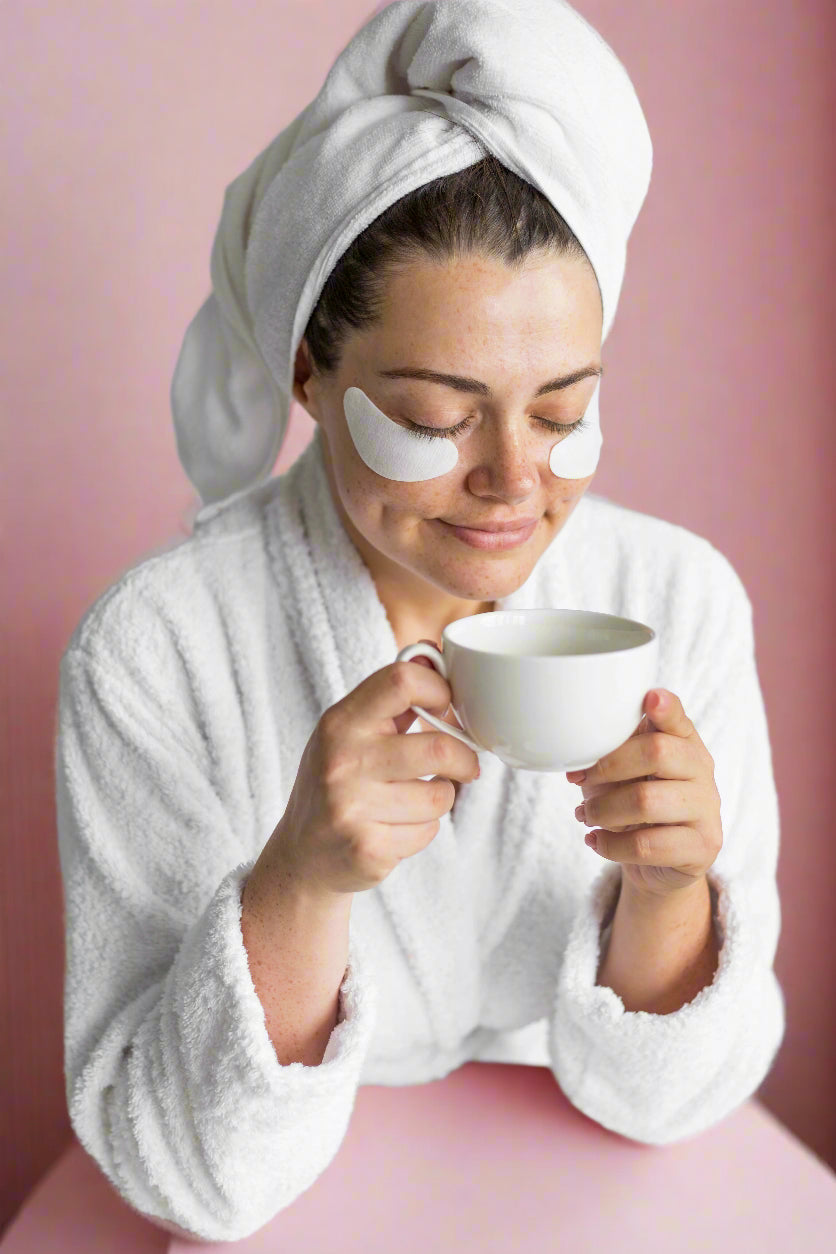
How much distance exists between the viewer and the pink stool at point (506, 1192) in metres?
1.04

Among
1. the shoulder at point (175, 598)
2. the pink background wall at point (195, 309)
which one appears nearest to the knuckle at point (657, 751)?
the shoulder at point (175, 598)

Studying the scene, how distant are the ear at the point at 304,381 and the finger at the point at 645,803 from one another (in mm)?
501

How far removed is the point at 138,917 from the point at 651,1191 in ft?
1.75

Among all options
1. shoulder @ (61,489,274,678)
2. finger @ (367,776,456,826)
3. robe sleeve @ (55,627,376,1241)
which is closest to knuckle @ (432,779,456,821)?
finger @ (367,776,456,826)

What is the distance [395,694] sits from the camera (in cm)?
83

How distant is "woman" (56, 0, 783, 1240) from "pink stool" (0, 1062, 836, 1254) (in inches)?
2.0

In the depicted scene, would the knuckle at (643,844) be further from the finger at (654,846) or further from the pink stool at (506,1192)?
the pink stool at (506,1192)

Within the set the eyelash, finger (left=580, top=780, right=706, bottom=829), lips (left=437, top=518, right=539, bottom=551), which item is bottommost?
finger (left=580, top=780, right=706, bottom=829)

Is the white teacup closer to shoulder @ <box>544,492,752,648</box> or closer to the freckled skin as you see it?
the freckled skin

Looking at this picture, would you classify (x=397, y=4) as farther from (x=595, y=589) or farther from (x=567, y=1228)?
(x=567, y=1228)

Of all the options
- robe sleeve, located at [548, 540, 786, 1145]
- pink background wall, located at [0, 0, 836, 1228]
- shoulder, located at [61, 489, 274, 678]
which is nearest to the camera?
robe sleeve, located at [548, 540, 786, 1145]

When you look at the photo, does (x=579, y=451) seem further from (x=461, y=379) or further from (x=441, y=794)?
(x=441, y=794)

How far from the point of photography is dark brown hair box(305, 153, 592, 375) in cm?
100

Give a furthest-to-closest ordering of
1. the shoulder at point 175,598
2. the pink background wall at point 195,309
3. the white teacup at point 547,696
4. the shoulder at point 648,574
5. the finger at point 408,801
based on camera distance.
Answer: the pink background wall at point 195,309, the shoulder at point 648,574, the shoulder at point 175,598, the finger at point 408,801, the white teacup at point 547,696
